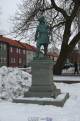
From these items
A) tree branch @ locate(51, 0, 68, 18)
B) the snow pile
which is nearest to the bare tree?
tree branch @ locate(51, 0, 68, 18)

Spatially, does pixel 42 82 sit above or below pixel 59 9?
below

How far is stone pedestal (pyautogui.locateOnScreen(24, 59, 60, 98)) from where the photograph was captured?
1412 cm

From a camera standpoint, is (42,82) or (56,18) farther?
(56,18)

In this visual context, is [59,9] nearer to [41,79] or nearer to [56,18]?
[56,18]

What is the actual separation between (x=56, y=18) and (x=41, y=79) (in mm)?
20060

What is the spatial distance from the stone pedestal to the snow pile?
4.45ft

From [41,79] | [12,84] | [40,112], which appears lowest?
[40,112]

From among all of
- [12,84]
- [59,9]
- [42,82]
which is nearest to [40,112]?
[42,82]

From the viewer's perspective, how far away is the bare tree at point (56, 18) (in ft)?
103

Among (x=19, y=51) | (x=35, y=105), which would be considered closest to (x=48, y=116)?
(x=35, y=105)

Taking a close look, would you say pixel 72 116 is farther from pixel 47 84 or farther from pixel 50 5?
pixel 50 5

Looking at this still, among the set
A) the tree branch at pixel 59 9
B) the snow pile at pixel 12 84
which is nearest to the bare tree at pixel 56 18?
the tree branch at pixel 59 9

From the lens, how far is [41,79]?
14312 mm

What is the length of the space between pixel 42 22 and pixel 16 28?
695 inches
